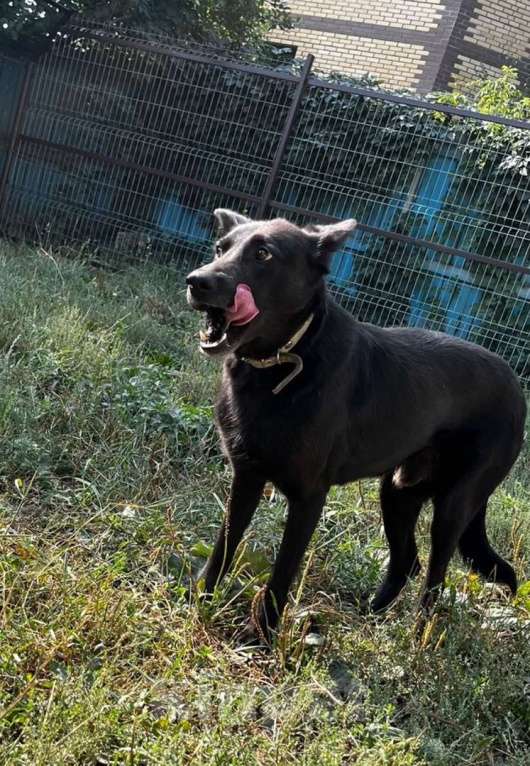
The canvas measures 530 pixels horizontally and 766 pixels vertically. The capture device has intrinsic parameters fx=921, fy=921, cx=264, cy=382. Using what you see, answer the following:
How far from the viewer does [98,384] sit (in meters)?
4.96

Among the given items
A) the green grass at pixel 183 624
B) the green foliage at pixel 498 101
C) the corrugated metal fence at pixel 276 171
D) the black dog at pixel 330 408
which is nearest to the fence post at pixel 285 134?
the corrugated metal fence at pixel 276 171

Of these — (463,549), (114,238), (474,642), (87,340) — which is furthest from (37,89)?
(474,642)

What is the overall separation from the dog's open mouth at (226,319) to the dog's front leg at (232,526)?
0.57 m

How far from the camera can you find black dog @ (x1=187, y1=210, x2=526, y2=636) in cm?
303

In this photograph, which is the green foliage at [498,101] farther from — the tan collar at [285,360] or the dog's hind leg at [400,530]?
the tan collar at [285,360]

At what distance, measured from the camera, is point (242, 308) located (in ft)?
9.52

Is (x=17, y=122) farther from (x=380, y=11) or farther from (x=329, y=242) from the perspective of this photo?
(x=380, y=11)

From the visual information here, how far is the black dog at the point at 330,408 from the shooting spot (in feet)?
9.94

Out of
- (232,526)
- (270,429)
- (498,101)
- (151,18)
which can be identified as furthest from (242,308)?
(498,101)

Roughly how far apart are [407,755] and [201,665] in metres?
0.73

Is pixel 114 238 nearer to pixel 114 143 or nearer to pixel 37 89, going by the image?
pixel 114 143

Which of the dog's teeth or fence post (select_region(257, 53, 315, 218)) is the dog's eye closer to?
the dog's teeth

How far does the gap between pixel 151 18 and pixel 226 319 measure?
879 cm

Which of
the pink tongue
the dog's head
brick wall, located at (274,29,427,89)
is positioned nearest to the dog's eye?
the dog's head
